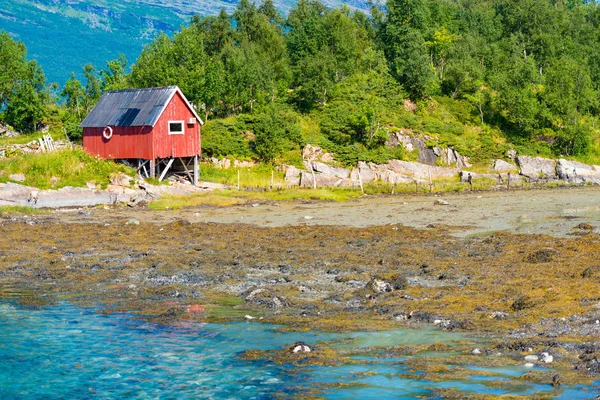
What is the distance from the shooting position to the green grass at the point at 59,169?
51.2m

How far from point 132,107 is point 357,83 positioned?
92.0 ft

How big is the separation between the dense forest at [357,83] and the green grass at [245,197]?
8520 millimetres

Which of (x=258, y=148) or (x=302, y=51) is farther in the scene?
(x=302, y=51)

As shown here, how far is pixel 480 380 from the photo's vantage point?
15.5 m

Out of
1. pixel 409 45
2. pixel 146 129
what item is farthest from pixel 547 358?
pixel 409 45

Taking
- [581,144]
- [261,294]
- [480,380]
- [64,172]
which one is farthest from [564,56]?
[480,380]

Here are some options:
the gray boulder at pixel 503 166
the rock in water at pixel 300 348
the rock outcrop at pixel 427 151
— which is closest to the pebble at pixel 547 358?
the rock in water at pixel 300 348

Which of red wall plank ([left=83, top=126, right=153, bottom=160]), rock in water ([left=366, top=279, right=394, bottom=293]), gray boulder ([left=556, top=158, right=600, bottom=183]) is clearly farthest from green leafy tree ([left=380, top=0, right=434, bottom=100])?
rock in water ([left=366, top=279, right=394, bottom=293])

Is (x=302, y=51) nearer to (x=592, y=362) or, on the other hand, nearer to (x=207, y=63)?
(x=207, y=63)

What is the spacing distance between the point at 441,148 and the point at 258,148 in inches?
723

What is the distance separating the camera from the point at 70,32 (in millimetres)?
175500

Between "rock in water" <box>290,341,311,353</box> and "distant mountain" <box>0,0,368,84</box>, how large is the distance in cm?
13496

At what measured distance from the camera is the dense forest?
68562 millimetres

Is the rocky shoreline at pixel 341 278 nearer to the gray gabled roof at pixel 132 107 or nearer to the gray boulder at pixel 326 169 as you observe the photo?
the gray gabled roof at pixel 132 107
